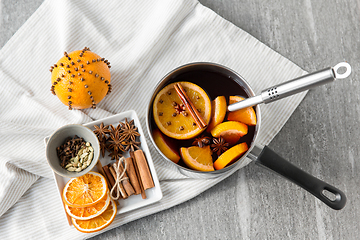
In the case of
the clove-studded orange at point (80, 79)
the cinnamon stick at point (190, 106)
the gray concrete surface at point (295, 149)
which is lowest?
the gray concrete surface at point (295, 149)

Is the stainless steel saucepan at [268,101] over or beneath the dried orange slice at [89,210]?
over

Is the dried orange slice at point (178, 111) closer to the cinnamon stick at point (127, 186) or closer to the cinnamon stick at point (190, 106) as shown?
the cinnamon stick at point (190, 106)

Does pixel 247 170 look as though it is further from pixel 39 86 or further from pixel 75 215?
pixel 39 86

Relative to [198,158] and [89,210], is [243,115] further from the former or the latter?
[89,210]

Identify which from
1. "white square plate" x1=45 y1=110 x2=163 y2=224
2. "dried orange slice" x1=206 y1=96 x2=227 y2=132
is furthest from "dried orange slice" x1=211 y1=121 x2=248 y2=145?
"white square plate" x1=45 y1=110 x2=163 y2=224

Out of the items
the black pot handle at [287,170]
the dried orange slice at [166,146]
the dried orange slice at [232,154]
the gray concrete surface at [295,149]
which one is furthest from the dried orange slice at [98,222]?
the black pot handle at [287,170]

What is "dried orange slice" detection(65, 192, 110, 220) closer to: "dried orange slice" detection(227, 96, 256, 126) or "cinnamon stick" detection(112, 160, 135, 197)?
"cinnamon stick" detection(112, 160, 135, 197)

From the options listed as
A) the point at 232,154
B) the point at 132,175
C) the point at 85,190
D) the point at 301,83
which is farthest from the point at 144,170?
the point at 301,83
